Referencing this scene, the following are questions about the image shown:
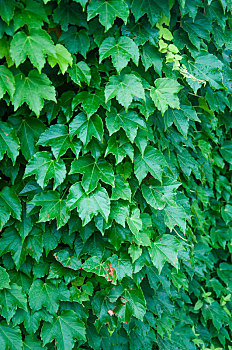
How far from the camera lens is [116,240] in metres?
1.90

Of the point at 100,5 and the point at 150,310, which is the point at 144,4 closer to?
the point at 100,5

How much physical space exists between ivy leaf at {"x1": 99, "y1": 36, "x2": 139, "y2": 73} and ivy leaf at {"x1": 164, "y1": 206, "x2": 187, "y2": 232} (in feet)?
2.91

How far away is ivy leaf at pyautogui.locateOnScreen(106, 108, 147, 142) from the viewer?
177 centimetres

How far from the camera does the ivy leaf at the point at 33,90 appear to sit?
A: 1.62 metres

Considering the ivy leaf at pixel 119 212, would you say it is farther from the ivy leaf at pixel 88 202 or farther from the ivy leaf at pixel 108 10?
the ivy leaf at pixel 108 10

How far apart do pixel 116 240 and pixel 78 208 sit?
0.32 metres

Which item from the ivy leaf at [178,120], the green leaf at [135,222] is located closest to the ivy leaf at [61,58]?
the ivy leaf at [178,120]

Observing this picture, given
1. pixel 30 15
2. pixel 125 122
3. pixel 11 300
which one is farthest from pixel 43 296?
pixel 30 15

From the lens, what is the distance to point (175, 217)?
2088 millimetres

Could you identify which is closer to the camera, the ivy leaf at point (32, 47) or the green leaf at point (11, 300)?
the ivy leaf at point (32, 47)

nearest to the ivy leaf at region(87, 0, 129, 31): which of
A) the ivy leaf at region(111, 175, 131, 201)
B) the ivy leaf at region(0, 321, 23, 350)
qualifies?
the ivy leaf at region(111, 175, 131, 201)

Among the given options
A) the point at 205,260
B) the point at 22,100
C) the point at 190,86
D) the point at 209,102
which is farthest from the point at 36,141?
the point at 205,260

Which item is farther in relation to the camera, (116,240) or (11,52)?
(116,240)

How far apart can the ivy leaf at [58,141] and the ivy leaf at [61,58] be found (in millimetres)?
296
